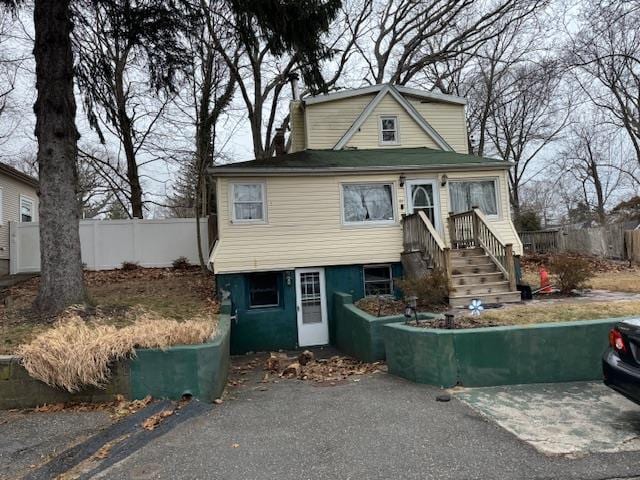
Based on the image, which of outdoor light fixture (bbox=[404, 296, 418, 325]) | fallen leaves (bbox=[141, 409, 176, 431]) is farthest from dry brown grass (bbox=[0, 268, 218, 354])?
outdoor light fixture (bbox=[404, 296, 418, 325])

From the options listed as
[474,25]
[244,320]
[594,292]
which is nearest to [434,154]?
[594,292]

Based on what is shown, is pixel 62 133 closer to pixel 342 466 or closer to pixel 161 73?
pixel 161 73

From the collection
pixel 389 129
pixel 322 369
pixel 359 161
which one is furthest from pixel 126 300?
pixel 389 129

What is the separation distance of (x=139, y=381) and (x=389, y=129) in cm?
1230

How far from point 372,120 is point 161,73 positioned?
7625 mm

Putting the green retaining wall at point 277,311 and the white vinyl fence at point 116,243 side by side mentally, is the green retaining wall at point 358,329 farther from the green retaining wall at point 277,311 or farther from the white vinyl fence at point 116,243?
the white vinyl fence at point 116,243

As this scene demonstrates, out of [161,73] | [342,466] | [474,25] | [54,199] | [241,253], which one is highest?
[474,25]

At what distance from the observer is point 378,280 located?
12.6 m

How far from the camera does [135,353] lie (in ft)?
17.7

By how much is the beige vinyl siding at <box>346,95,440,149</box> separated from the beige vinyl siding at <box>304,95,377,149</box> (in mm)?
579

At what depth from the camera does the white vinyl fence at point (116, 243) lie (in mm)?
16188

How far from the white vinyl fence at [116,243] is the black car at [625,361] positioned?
582 inches

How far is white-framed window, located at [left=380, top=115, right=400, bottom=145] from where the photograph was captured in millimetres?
15250

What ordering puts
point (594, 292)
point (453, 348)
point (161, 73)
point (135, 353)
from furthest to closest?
point (594, 292)
point (161, 73)
point (453, 348)
point (135, 353)
